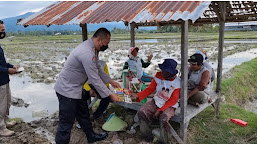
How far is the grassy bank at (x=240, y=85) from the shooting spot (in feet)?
21.6

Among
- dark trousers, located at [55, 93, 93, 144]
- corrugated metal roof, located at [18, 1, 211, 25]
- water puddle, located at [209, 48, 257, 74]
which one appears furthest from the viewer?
water puddle, located at [209, 48, 257, 74]

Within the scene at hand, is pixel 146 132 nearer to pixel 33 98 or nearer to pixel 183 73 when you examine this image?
pixel 183 73

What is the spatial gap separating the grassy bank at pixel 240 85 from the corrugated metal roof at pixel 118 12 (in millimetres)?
4482

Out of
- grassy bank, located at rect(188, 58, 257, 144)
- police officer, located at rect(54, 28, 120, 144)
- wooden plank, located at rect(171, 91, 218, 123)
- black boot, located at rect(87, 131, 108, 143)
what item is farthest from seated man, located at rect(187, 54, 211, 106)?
black boot, located at rect(87, 131, 108, 143)

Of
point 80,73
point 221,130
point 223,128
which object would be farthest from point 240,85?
point 80,73

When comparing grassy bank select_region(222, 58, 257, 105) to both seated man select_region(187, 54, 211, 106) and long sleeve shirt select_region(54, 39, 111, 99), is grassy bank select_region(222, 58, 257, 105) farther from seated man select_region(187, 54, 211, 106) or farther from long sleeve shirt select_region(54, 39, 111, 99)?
long sleeve shirt select_region(54, 39, 111, 99)

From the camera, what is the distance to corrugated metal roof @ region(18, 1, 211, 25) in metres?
2.48

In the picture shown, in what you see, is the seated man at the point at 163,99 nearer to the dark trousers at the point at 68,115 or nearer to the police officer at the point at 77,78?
the police officer at the point at 77,78

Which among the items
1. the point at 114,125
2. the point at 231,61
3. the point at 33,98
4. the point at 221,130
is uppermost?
the point at 231,61

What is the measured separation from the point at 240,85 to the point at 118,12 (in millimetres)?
6016

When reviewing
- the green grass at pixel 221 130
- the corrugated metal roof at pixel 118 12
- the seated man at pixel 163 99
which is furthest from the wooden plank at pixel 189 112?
the corrugated metal roof at pixel 118 12

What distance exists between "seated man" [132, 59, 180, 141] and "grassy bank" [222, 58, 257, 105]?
368 centimetres

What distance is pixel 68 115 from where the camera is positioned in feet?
10.3

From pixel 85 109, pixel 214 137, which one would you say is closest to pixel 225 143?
pixel 214 137
